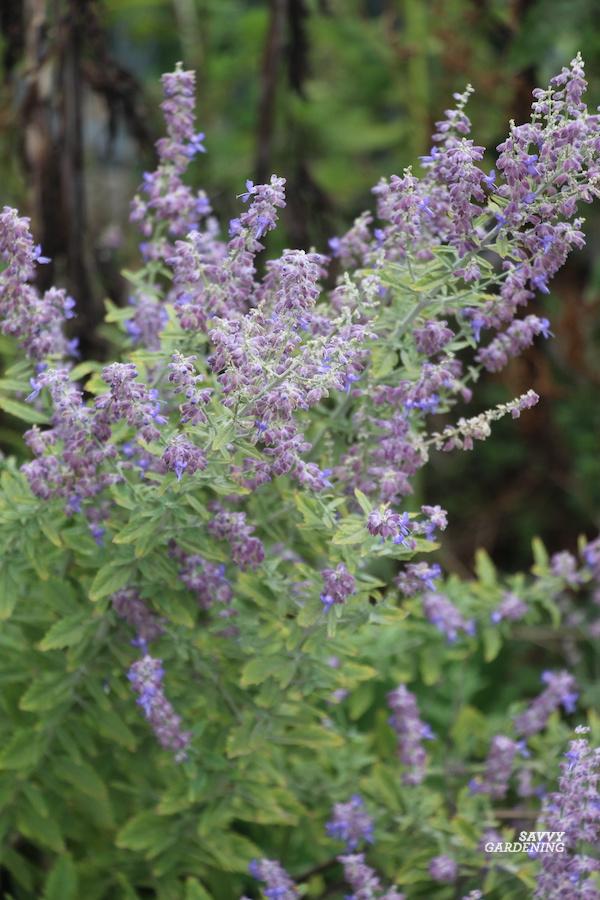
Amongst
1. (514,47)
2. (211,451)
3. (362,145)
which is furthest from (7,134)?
(211,451)

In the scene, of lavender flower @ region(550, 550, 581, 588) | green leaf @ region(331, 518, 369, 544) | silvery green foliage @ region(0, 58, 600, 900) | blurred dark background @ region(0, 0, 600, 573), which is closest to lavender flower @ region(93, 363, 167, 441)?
silvery green foliage @ region(0, 58, 600, 900)

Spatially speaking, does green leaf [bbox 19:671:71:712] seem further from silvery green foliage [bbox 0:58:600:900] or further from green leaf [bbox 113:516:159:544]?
green leaf [bbox 113:516:159:544]

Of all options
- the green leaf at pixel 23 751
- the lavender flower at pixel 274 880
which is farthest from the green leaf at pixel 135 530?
the lavender flower at pixel 274 880

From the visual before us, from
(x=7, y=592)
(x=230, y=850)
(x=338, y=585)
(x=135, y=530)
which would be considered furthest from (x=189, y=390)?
(x=230, y=850)

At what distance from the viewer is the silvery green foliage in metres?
2.33

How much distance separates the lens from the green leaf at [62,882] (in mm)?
2969

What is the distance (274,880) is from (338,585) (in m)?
0.78

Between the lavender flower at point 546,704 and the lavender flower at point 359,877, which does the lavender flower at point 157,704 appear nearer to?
the lavender flower at point 359,877

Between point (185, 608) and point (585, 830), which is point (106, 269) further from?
point (585, 830)

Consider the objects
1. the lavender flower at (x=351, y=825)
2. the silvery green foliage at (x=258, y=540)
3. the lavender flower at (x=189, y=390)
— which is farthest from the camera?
the lavender flower at (x=351, y=825)

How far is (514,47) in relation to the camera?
461 centimetres

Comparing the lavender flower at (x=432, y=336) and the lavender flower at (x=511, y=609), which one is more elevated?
the lavender flower at (x=432, y=336)

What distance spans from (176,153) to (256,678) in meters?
1.24

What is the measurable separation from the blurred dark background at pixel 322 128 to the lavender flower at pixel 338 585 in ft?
5.44
